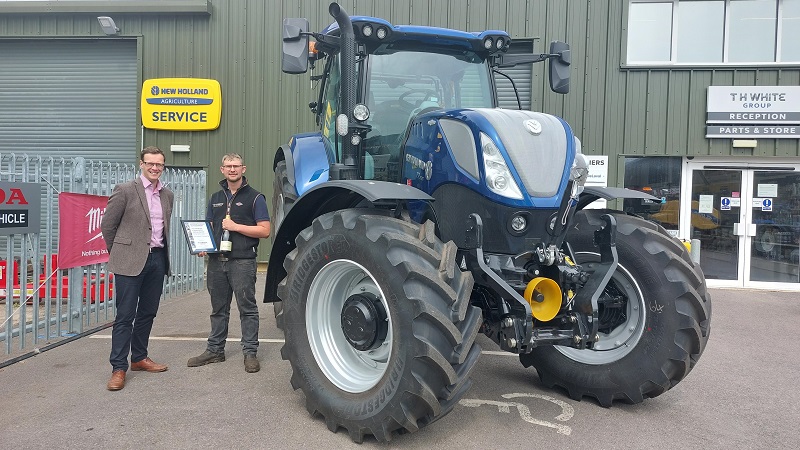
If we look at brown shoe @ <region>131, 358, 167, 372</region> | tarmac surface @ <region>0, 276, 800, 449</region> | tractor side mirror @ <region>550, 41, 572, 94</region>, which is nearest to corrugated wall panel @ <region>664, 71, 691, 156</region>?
tarmac surface @ <region>0, 276, 800, 449</region>

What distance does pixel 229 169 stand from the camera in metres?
4.95

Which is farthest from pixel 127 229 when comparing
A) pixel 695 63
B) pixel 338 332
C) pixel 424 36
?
pixel 695 63

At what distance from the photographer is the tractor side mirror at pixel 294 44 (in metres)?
4.12

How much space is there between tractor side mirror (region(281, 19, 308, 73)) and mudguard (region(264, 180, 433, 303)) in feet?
3.36

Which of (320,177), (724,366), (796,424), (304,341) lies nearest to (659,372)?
(796,424)

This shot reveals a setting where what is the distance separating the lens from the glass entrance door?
10281 millimetres

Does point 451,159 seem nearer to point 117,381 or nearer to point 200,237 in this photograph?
point 200,237

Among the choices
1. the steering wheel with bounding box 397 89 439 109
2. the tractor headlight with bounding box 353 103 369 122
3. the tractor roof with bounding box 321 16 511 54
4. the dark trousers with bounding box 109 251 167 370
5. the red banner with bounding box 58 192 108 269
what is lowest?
the dark trousers with bounding box 109 251 167 370

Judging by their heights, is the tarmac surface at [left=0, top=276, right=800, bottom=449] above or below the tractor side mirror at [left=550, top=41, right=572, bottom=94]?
below

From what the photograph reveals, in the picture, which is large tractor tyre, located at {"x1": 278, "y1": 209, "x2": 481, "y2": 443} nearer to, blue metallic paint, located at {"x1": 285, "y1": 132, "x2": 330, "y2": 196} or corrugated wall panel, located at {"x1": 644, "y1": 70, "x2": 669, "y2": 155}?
blue metallic paint, located at {"x1": 285, "y1": 132, "x2": 330, "y2": 196}

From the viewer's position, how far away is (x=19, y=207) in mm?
5137

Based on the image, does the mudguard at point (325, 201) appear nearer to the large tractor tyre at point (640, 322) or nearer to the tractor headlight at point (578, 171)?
the tractor headlight at point (578, 171)

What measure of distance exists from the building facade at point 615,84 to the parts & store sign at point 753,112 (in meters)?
0.02

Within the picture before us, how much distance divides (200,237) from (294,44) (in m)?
1.83
